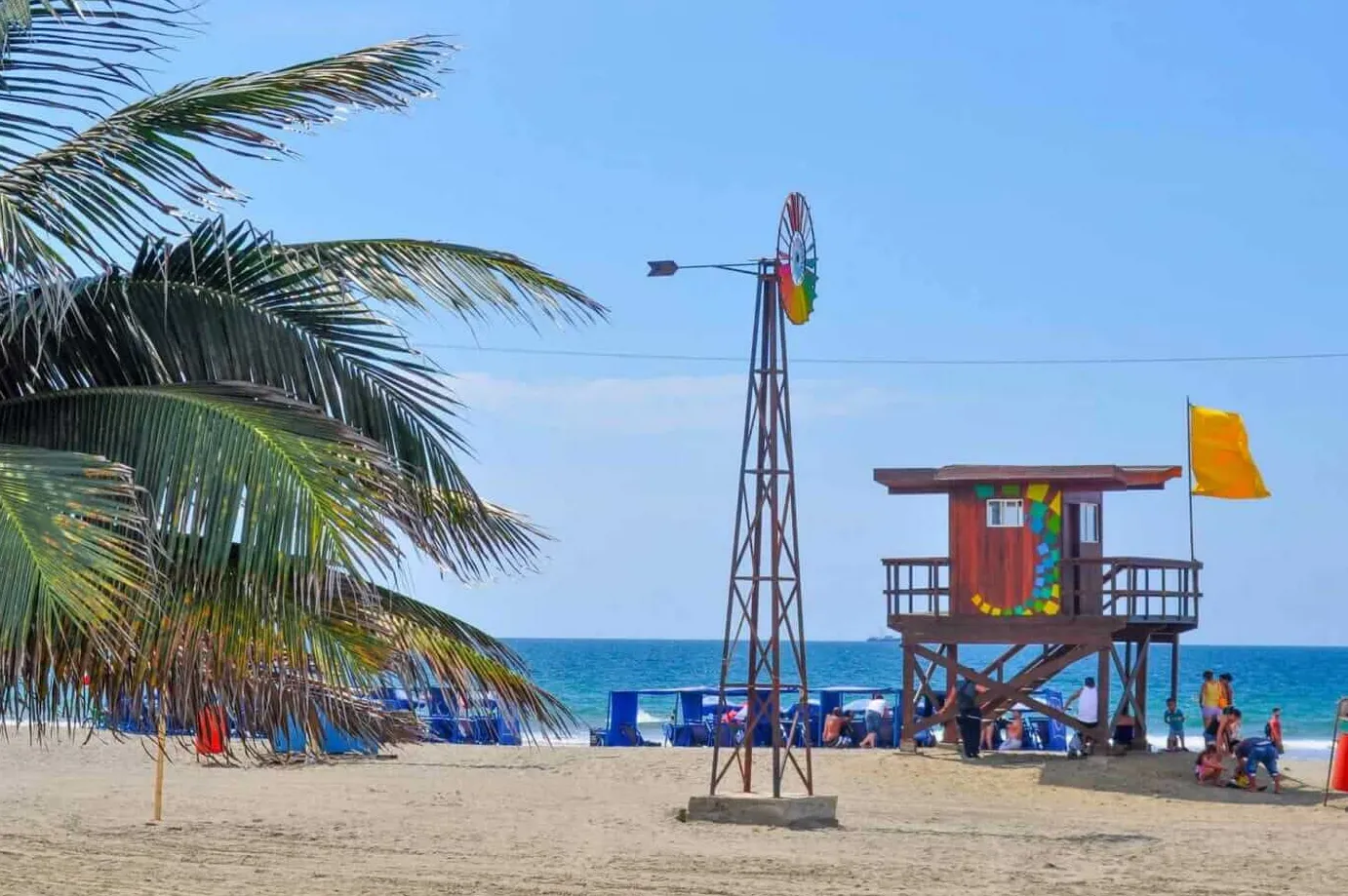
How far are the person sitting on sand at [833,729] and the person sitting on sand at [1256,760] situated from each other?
28.8 ft

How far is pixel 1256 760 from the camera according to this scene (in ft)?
76.5

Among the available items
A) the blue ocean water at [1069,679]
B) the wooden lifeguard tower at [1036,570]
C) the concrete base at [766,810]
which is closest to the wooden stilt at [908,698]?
the wooden lifeguard tower at [1036,570]

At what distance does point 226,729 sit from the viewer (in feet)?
22.8

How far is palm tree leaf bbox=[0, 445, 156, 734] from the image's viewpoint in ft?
19.1

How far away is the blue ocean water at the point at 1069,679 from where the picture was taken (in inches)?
2781

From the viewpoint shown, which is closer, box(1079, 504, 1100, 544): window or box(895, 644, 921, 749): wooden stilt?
box(1079, 504, 1100, 544): window

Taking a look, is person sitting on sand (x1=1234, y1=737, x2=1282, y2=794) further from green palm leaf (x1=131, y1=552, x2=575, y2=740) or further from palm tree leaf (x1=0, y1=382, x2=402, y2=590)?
palm tree leaf (x1=0, y1=382, x2=402, y2=590)

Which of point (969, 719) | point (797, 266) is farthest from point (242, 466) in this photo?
point (969, 719)

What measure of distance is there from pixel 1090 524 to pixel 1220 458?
225cm

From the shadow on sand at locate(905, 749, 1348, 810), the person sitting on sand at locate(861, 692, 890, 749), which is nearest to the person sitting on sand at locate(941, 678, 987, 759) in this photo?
the shadow on sand at locate(905, 749, 1348, 810)

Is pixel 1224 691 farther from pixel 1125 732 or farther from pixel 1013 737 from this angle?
pixel 1013 737

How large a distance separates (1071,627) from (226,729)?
64.6 ft

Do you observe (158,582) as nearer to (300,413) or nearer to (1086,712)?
(300,413)

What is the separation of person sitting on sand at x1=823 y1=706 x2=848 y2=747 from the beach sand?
13.9 feet
